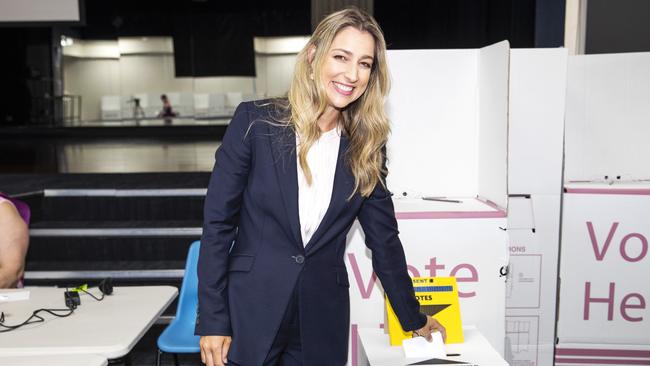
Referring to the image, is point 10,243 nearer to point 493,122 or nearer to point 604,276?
Result: point 493,122

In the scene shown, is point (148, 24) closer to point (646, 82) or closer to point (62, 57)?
point (62, 57)

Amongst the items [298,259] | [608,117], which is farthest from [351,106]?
[608,117]

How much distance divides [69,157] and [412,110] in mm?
6496

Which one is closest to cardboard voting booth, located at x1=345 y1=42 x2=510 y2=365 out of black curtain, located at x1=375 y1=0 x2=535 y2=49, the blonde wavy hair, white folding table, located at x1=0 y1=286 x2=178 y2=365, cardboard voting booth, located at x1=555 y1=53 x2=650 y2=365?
cardboard voting booth, located at x1=555 y1=53 x2=650 y2=365

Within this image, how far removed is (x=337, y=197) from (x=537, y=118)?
1.44m

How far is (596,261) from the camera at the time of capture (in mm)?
2598

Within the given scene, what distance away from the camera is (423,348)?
1.74 metres

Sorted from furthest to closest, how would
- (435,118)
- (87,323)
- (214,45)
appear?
(214,45) → (435,118) → (87,323)

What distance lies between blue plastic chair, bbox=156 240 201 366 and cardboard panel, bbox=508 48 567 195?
150cm

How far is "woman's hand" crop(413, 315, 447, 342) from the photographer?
5.82ft

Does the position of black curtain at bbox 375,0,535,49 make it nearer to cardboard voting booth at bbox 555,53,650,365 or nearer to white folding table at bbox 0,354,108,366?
cardboard voting booth at bbox 555,53,650,365

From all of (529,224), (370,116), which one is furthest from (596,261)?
→ (370,116)

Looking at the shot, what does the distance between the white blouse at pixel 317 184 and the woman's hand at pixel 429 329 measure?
56cm

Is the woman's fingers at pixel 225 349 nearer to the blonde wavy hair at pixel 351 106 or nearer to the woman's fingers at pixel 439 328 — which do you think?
the blonde wavy hair at pixel 351 106
